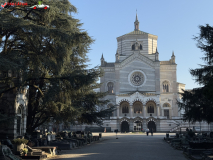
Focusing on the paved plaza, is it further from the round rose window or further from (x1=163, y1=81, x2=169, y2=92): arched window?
(x1=163, y1=81, x2=169, y2=92): arched window

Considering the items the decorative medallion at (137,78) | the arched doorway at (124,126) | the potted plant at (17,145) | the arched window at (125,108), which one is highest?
the decorative medallion at (137,78)

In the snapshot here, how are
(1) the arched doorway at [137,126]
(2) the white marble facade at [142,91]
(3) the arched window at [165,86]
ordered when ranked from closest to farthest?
(2) the white marble facade at [142,91] < (1) the arched doorway at [137,126] < (3) the arched window at [165,86]

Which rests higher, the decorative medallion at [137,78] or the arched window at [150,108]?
the decorative medallion at [137,78]

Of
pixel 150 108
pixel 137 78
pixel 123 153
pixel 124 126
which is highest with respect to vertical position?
pixel 137 78

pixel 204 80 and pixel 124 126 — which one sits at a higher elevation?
pixel 204 80

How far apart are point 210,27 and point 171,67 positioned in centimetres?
4490

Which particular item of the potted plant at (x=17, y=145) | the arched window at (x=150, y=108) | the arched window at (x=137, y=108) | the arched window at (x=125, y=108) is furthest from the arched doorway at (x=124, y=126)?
the potted plant at (x=17, y=145)

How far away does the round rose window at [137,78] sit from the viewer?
6284 centimetres

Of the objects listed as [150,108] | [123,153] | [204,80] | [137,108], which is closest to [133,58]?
[137,108]

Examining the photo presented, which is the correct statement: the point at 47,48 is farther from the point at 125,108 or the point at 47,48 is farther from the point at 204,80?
the point at 125,108

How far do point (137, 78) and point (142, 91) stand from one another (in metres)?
3.09

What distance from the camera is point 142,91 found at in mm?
62125

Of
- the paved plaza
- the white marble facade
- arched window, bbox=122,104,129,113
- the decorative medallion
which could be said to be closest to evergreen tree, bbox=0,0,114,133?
the paved plaza

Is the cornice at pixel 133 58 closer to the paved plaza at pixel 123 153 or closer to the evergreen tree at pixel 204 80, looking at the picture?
the evergreen tree at pixel 204 80
